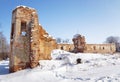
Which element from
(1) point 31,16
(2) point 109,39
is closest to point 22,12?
(1) point 31,16

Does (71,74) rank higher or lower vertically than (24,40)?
lower

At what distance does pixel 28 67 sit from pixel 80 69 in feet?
11.2

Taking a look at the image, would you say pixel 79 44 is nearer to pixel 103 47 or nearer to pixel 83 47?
pixel 83 47

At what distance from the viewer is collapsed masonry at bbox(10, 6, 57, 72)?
43.1 feet

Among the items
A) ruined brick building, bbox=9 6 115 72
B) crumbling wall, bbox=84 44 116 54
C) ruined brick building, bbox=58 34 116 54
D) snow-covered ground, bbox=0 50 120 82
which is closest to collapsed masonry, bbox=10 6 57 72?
ruined brick building, bbox=9 6 115 72

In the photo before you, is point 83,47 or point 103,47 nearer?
point 83,47

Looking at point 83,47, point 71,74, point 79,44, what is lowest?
point 71,74

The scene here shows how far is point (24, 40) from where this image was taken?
1365 cm

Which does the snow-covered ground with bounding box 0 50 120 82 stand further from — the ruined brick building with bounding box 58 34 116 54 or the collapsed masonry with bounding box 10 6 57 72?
the ruined brick building with bounding box 58 34 116 54

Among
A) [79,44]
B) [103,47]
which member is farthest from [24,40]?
[103,47]

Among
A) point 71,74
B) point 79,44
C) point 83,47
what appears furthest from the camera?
point 79,44

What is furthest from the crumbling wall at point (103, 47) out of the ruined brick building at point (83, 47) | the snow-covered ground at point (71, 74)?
the snow-covered ground at point (71, 74)

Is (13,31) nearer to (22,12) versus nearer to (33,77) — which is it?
(22,12)

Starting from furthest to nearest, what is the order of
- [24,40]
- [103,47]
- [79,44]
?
[103,47], [79,44], [24,40]
